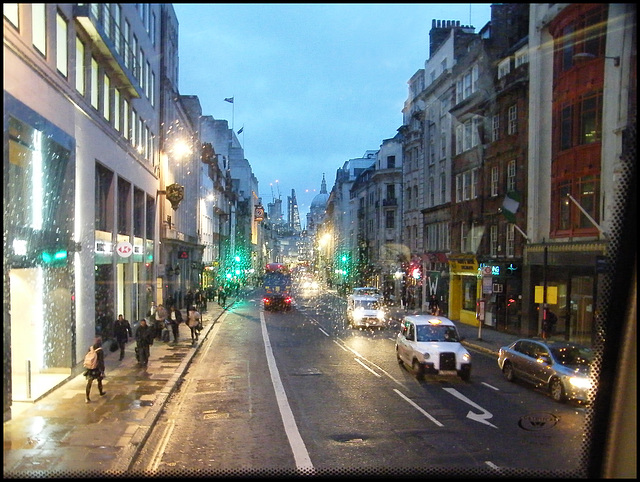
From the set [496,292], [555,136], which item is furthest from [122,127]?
[496,292]

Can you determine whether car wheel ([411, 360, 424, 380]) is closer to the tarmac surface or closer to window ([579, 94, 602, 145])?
the tarmac surface

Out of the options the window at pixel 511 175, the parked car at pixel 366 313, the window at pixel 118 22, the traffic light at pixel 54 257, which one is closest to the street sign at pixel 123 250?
the traffic light at pixel 54 257

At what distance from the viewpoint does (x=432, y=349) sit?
17.1 metres

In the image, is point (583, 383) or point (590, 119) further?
point (590, 119)

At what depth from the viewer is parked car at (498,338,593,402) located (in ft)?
39.0

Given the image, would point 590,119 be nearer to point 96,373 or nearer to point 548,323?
point 548,323

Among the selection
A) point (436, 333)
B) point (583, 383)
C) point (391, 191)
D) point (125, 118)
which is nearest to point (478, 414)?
point (436, 333)

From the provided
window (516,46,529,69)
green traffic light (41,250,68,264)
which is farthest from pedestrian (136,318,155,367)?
window (516,46,529,69)

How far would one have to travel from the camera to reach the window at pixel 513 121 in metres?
8.06

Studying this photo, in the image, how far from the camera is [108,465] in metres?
8.09

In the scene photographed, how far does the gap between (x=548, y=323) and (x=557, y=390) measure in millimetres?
2409

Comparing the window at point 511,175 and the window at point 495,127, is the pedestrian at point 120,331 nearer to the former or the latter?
the window at point 511,175

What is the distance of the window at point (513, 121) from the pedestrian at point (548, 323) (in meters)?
7.08

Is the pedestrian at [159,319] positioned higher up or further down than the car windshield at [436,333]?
further down
